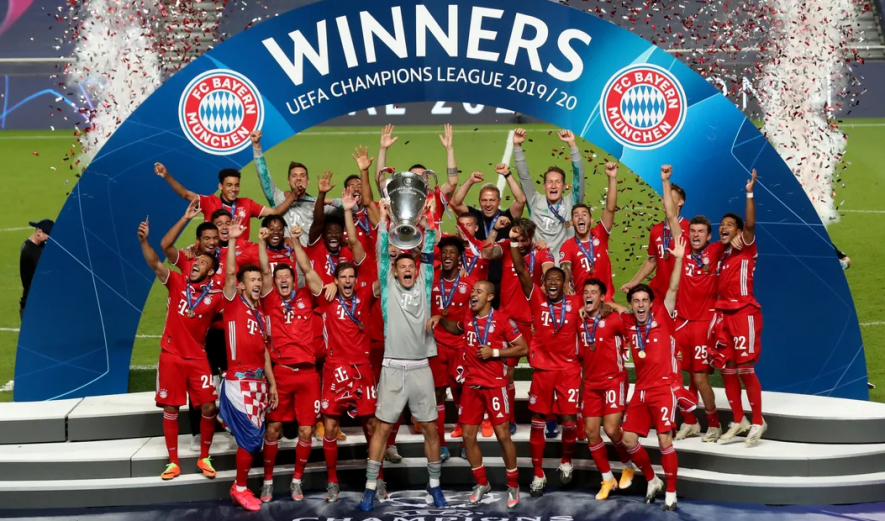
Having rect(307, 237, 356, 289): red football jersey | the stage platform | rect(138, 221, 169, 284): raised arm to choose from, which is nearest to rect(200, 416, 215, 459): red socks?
the stage platform

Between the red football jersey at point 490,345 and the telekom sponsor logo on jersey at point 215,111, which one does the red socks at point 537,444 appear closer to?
the red football jersey at point 490,345

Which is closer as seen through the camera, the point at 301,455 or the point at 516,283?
the point at 301,455

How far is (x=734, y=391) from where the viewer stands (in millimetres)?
8977

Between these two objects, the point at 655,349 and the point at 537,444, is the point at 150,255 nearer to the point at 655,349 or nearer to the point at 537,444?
the point at 537,444

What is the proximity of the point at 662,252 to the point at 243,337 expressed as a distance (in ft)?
10.5

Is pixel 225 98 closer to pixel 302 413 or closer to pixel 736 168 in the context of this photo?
pixel 302 413

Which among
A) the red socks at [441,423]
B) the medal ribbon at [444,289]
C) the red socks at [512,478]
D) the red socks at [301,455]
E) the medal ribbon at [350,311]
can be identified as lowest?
the red socks at [512,478]

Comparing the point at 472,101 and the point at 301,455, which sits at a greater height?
the point at 472,101

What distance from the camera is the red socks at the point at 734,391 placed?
897 centimetres

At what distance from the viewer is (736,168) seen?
9.60m

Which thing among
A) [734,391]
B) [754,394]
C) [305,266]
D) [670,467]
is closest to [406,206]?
[305,266]

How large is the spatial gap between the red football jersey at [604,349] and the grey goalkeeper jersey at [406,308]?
110 centimetres

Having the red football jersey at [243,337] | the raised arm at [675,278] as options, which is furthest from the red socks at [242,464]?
the raised arm at [675,278]

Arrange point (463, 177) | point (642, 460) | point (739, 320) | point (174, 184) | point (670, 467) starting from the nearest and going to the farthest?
point (670, 467), point (642, 460), point (739, 320), point (174, 184), point (463, 177)
